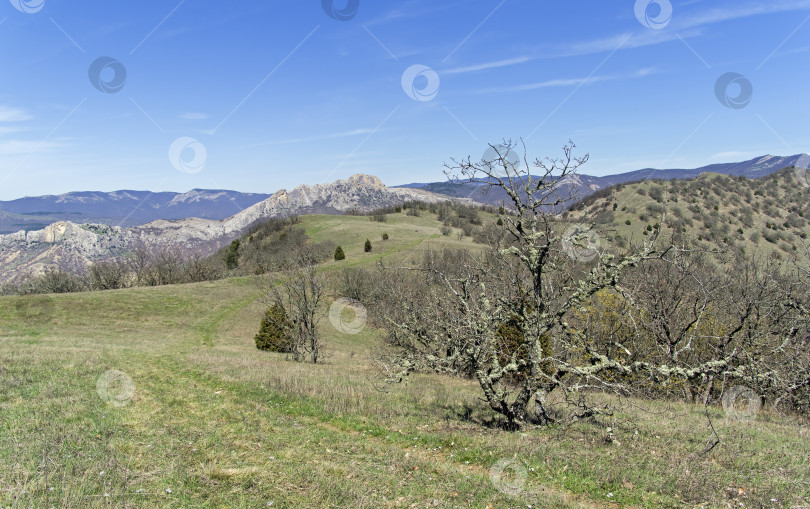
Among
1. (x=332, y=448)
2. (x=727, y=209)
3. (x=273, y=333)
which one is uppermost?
(x=727, y=209)

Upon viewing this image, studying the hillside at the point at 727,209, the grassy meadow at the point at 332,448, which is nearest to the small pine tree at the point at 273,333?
the grassy meadow at the point at 332,448

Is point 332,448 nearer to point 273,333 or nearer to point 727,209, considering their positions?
point 273,333

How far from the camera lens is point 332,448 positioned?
8.96 m

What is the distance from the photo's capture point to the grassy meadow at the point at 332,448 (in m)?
6.71

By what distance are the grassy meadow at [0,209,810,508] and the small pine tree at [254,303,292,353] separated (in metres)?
17.0

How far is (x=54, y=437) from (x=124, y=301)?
40252 millimetres

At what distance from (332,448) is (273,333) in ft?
89.5

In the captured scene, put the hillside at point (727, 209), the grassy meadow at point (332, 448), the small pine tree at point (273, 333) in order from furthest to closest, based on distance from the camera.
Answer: the hillside at point (727, 209) < the small pine tree at point (273, 333) < the grassy meadow at point (332, 448)

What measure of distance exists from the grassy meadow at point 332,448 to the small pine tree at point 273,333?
17.0 m

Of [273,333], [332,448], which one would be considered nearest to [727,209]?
[273,333]

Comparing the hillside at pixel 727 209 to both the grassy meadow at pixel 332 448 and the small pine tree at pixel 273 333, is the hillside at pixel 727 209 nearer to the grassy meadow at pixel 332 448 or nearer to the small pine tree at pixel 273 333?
the small pine tree at pixel 273 333

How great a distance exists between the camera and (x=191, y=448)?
333 inches

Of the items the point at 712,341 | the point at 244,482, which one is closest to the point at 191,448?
the point at 244,482

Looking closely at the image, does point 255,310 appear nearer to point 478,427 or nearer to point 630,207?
point 478,427
